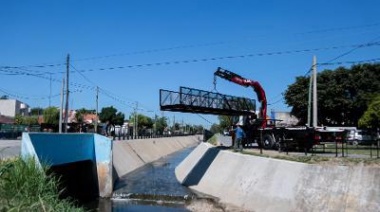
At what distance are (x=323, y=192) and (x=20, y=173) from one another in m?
12.7

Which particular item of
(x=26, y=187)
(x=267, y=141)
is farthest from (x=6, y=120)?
(x=26, y=187)

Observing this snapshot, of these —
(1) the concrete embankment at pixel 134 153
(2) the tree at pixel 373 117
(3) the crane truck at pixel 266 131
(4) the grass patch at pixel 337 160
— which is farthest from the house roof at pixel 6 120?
(4) the grass patch at pixel 337 160

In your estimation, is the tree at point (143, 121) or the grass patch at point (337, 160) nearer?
the grass patch at point (337, 160)

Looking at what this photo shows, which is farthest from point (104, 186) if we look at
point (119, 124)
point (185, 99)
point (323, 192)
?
point (119, 124)

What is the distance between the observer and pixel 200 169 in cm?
3484

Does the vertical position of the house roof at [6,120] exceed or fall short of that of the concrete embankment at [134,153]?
it exceeds it

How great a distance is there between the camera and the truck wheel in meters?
33.5

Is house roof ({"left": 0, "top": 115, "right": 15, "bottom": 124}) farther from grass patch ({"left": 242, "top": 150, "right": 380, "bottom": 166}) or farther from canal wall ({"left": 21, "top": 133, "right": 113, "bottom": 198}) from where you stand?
grass patch ({"left": 242, "top": 150, "right": 380, "bottom": 166})

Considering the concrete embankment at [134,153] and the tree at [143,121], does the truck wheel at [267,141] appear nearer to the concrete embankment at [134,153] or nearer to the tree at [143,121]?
the concrete embankment at [134,153]

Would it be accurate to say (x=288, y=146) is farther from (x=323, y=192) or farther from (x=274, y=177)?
(x=323, y=192)

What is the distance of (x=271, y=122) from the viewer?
118 feet

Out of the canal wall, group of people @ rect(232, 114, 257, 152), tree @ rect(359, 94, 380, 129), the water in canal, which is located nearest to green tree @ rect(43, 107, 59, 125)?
the water in canal

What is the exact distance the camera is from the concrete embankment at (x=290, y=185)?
63.3 ft

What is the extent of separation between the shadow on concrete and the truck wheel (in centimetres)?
311
